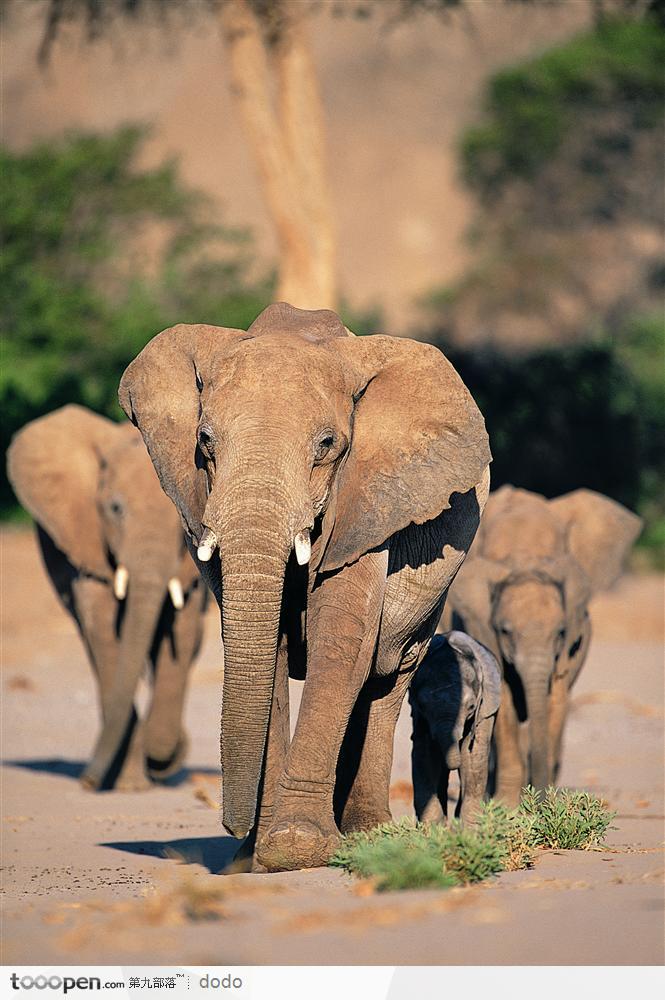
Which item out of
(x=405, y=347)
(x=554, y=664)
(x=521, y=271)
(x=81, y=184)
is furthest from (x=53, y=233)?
(x=521, y=271)

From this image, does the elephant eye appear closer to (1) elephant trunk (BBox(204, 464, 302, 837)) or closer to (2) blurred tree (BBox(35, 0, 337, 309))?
(1) elephant trunk (BBox(204, 464, 302, 837))

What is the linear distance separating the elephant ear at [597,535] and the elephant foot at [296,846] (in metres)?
4.68

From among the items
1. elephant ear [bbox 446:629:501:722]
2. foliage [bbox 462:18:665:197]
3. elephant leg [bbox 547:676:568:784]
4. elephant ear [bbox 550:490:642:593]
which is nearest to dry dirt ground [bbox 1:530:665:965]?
elephant leg [bbox 547:676:568:784]

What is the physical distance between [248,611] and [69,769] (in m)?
5.97

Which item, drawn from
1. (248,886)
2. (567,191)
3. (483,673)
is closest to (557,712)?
(483,673)

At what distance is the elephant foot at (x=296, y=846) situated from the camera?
6129 mm

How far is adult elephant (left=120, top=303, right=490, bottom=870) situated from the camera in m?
5.96

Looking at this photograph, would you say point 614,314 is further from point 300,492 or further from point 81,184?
point 300,492

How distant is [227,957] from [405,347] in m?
3.17

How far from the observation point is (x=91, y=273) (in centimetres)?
2455

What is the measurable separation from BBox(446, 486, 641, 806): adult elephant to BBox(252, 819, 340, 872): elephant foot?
9.72ft

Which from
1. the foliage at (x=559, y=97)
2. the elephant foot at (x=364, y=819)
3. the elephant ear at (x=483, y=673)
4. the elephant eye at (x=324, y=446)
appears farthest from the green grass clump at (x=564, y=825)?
the foliage at (x=559, y=97)

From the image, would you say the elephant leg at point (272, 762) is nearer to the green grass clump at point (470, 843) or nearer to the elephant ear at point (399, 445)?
the green grass clump at point (470, 843)

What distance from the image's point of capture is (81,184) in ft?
80.0
